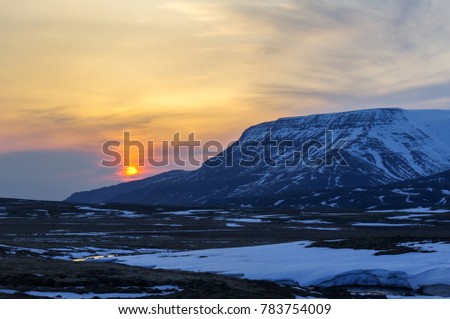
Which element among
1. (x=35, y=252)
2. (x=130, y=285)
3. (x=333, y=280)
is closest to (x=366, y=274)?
(x=333, y=280)

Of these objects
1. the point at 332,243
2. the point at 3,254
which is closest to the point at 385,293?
the point at 332,243

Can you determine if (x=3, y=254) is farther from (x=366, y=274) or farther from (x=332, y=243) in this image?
(x=366, y=274)

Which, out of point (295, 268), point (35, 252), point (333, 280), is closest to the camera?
point (333, 280)

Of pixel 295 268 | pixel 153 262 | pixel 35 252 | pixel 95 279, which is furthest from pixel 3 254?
pixel 295 268

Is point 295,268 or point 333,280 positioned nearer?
point 333,280

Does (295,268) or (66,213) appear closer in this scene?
(295,268)

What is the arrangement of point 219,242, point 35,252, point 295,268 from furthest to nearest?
point 219,242 < point 35,252 < point 295,268

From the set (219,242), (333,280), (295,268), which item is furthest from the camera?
(219,242)

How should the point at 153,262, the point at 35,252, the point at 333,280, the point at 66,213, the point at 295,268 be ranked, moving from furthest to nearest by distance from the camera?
the point at 66,213 < the point at 35,252 < the point at 153,262 < the point at 295,268 < the point at 333,280

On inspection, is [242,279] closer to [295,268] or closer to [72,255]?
[295,268]
